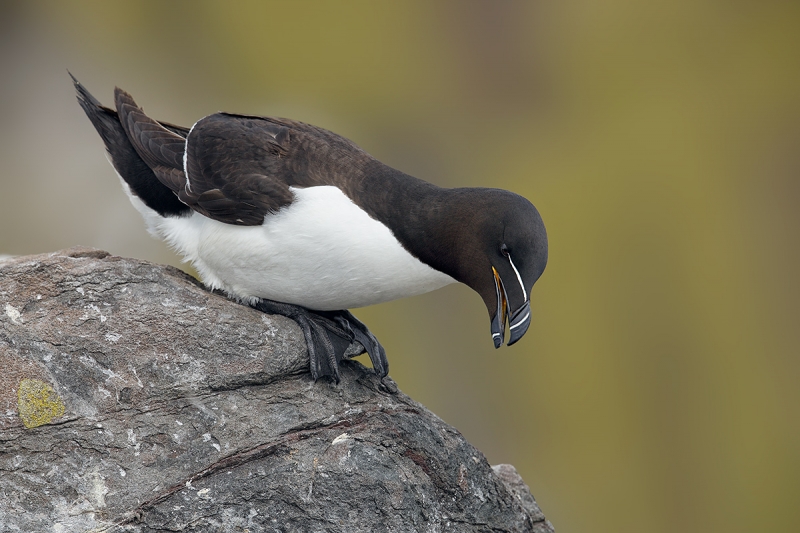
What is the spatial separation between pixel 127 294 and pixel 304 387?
0.95 metres

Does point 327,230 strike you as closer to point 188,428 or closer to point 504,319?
point 504,319

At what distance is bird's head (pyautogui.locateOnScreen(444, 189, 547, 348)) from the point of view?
3977 millimetres

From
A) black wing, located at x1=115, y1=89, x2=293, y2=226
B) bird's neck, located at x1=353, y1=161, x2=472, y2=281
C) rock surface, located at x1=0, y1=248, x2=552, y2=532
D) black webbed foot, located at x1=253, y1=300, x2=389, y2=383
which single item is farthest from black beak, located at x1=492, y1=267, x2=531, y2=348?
black wing, located at x1=115, y1=89, x2=293, y2=226

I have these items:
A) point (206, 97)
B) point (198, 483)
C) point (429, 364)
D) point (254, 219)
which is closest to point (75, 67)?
point (206, 97)

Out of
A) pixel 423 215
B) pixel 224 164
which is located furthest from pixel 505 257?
pixel 224 164

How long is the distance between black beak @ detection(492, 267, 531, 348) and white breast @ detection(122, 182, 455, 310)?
42 centimetres

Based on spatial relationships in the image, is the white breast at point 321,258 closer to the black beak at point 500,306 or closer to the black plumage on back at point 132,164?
the black beak at point 500,306

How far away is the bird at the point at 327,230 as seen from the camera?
13.5ft

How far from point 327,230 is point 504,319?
3.09 ft

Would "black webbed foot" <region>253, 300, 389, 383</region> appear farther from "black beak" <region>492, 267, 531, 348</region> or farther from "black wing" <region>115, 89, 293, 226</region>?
"black beak" <region>492, 267, 531, 348</region>

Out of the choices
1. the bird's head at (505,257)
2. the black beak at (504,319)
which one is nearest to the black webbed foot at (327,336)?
the bird's head at (505,257)

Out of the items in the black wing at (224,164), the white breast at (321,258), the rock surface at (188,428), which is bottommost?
the rock surface at (188,428)

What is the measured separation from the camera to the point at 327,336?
15.0 feet

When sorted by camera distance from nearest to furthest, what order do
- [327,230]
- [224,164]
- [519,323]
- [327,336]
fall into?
1. [519,323]
2. [327,230]
3. [327,336]
4. [224,164]
